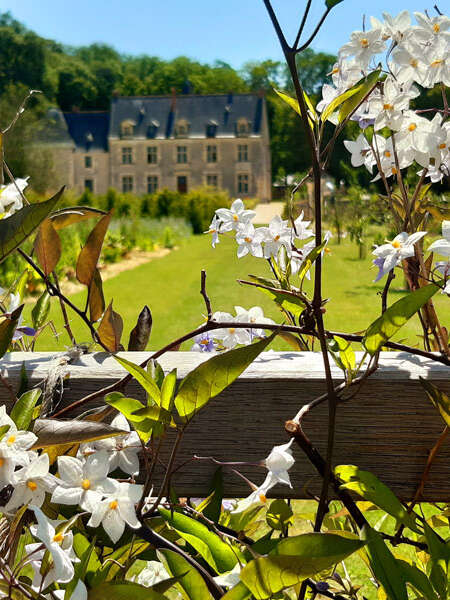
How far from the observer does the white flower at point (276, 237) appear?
57cm

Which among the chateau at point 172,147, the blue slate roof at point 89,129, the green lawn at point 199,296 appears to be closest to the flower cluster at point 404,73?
the green lawn at point 199,296

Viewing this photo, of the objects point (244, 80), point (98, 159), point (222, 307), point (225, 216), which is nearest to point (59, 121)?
point (98, 159)

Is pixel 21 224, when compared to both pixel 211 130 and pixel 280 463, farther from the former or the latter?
pixel 211 130

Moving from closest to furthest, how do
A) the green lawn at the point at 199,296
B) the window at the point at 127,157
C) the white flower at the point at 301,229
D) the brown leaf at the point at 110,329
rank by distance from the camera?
the brown leaf at the point at 110,329 → the white flower at the point at 301,229 → the green lawn at the point at 199,296 → the window at the point at 127,157

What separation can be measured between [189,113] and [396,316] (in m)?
27.7

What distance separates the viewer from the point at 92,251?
0.50 m

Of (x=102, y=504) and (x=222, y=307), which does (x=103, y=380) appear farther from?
(x=222, y=307)

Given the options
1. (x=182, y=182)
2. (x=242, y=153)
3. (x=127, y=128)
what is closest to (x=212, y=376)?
(x=242, y=153)

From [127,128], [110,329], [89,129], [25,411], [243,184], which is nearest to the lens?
[25,411]

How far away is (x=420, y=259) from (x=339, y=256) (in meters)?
8.22

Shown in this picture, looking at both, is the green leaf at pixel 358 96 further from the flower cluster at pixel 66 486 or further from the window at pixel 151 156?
the window at pixel 151 156

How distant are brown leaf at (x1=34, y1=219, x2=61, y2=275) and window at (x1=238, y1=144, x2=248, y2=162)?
26.5m

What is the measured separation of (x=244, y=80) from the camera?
3700cm

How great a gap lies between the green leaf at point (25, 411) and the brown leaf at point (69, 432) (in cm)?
2
